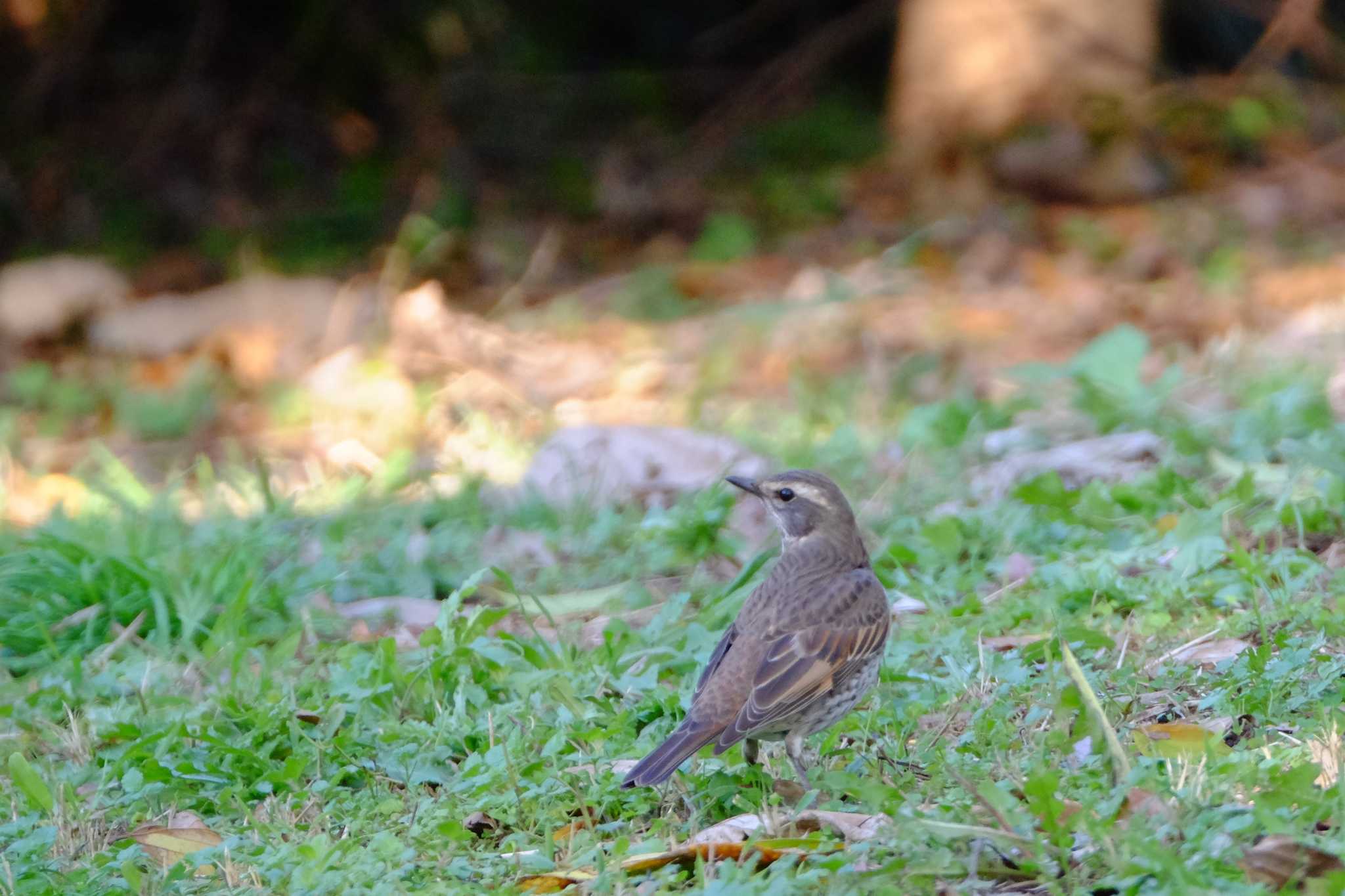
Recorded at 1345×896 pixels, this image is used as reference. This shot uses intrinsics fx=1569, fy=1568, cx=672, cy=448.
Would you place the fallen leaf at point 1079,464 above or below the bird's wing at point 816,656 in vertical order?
below

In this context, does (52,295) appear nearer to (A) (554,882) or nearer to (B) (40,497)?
(B) (40,497)

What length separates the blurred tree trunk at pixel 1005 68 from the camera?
11.6m

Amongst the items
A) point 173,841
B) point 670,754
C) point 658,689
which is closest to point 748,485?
point 658,689

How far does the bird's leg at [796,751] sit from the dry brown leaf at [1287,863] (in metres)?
1.24

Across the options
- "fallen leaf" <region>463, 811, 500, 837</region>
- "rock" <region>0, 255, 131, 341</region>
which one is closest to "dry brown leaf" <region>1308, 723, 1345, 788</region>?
"fallen leaf" <region>463, 811, 500, 837</region>

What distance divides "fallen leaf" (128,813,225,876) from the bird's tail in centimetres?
105

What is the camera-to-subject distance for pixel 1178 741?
356cm

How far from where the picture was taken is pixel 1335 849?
9.79ft

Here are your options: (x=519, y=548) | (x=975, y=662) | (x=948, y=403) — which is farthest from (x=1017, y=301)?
(x=975, y=662)

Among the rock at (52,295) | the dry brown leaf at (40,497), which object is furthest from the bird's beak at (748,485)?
the rock at (52,295)

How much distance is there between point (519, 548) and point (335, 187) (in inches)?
332

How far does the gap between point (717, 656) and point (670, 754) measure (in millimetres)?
527

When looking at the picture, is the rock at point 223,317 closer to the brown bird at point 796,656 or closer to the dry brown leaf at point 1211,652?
the brown bird at point 796,656

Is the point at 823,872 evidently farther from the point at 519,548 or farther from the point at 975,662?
the point at 519,548
